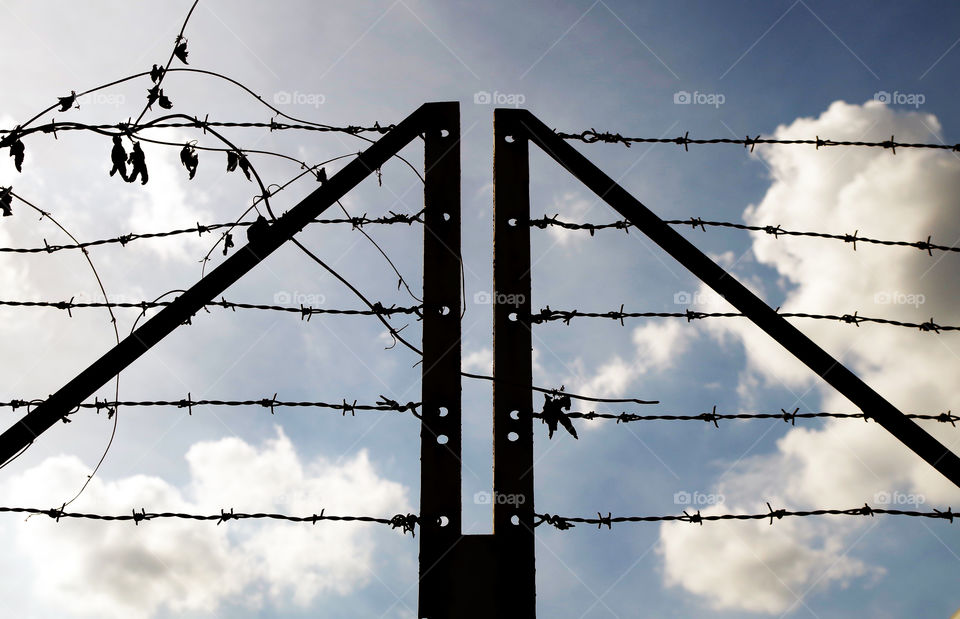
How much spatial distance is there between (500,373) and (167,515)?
1065mm

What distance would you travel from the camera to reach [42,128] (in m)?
1.93

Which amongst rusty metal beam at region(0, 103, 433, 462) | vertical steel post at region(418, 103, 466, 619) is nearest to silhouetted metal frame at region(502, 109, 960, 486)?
vertical steel post at region(418, 103, 466, 619)

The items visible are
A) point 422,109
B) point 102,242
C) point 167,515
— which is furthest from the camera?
point 102,242

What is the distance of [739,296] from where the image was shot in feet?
6.59

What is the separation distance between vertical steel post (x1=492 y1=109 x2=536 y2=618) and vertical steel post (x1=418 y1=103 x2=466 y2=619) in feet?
0.39

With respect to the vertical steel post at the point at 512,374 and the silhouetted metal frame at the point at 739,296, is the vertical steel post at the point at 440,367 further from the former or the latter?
the silhouetted metal frame at the point at 739,296

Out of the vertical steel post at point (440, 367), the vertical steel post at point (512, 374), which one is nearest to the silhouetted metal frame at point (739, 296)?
the vertical steel post at point (512, 374)

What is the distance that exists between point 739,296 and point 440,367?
923 millimetres

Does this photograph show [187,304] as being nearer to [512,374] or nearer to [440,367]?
[440,367]

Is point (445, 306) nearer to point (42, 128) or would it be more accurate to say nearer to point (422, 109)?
point (422, 109)

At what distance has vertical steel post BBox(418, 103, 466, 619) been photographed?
1.82 meters

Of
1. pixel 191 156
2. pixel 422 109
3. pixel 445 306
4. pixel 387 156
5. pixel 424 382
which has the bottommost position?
pixel 424 382

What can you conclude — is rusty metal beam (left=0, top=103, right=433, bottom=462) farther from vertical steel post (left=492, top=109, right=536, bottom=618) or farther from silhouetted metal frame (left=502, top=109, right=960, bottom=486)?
silhouetted metal frame (left=502, top=109, right=960, bottom=486)

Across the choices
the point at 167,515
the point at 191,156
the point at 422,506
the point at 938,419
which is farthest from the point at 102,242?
the point at 938,419
